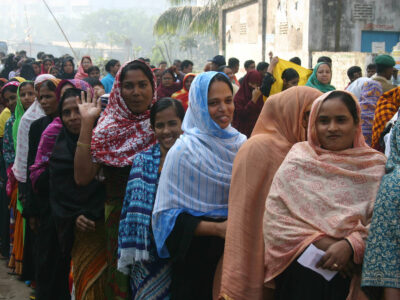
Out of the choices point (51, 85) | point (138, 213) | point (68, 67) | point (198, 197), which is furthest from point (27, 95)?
point (68, 67)

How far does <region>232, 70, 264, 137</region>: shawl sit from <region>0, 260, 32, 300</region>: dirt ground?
Answer: 3726 millimetres

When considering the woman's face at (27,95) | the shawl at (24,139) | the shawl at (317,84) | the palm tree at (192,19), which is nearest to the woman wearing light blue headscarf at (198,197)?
the shawl at (24,139)

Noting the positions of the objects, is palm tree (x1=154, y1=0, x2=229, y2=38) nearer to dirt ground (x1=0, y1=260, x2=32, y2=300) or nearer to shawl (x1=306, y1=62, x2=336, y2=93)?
shawl (x1=306, y1=62, x2=336, y2=93)

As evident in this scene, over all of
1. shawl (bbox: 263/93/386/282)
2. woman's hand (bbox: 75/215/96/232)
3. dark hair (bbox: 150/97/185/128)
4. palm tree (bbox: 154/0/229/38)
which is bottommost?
woman's hand (bbox: 75/215/96/232)

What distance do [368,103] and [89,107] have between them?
13.1 ft

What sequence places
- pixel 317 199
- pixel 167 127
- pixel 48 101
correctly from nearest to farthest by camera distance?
pixel 317 199, pixel 167 127, pixel 48 101

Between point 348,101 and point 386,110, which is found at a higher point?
point 348,101

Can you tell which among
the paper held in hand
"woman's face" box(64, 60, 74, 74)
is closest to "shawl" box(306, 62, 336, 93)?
the paper held in hand

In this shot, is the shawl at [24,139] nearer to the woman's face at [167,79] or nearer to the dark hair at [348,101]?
the dark hair at [348,101]

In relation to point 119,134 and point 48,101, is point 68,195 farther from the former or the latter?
point 48,101

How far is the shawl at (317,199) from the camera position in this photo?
2.08 meters

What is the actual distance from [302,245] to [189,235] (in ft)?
2.02

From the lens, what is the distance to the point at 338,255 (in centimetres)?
205

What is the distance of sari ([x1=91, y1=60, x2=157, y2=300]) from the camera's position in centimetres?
305
